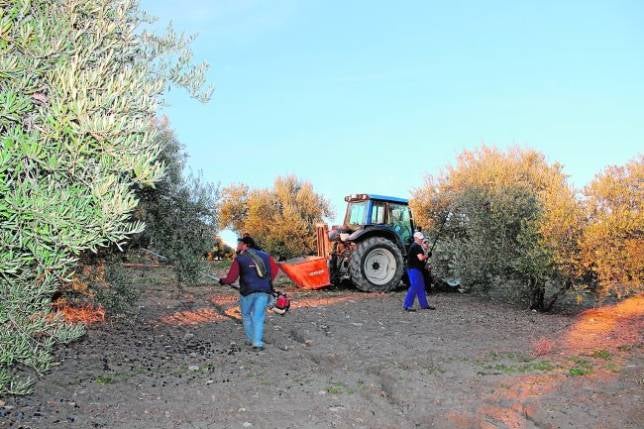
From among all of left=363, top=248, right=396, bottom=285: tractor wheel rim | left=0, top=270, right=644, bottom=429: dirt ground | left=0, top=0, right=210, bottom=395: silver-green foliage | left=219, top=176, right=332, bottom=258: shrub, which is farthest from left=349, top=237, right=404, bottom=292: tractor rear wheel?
left=219, top=176, right=332, bottom=258: shrub

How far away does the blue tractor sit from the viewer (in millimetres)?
19281

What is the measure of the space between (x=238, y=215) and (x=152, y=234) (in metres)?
34.3

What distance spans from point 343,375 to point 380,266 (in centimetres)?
1079

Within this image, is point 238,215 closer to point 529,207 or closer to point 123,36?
point 529,207

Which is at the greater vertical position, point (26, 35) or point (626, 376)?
point (26, 35)

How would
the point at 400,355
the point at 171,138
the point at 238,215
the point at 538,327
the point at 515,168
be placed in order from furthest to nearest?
the point at 238,215 < the point at 515,168 < the point at 538,327 < the point at 171,138 < the point at 400,355

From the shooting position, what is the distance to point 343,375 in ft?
30.3

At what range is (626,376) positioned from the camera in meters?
9.38

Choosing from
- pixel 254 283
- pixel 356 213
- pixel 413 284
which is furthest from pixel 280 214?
pixel 254 283

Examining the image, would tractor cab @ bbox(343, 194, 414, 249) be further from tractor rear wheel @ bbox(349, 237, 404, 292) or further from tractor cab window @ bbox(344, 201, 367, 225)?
tractor rear wheel @ bbox(349, 237, 404, 292)

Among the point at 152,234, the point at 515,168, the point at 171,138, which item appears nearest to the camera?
the point at 152,234

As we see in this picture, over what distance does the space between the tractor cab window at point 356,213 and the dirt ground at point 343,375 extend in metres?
6.24

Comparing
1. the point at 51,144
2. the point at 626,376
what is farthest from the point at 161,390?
the point at 626,376

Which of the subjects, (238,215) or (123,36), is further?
(238,215)
